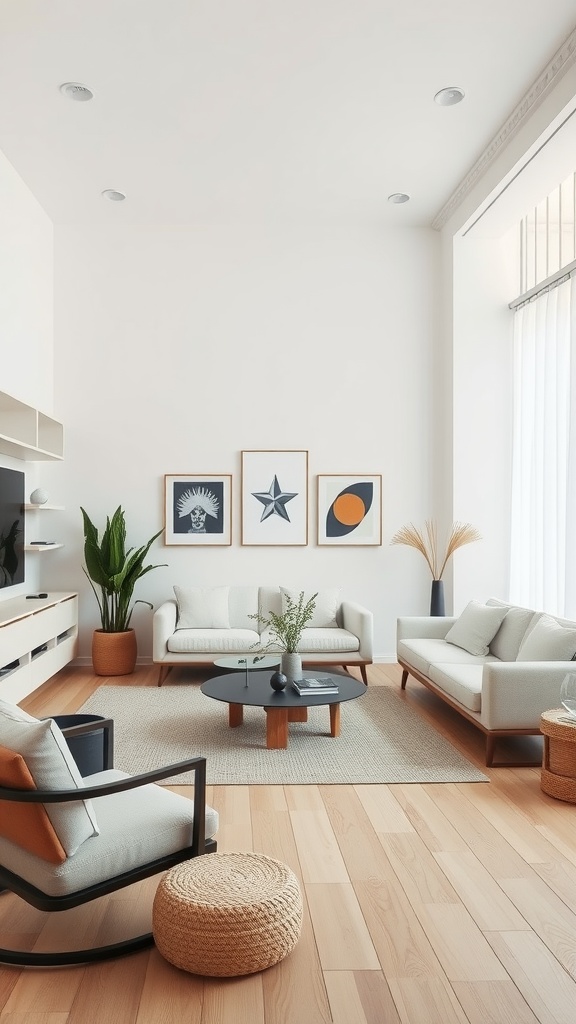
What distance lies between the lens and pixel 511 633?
505cm

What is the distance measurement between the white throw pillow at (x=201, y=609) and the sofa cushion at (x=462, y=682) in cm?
198

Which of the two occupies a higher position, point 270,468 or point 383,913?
point 270,468

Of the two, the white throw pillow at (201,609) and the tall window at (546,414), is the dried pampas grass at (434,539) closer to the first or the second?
the tall window at (546,414)

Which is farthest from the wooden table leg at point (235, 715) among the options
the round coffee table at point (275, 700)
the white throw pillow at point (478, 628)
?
the white throw pillow at point (478, 628)

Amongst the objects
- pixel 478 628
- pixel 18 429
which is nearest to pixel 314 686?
pixel 478 628

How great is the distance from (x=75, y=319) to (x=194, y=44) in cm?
308

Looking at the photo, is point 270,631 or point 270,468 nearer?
point 270,631

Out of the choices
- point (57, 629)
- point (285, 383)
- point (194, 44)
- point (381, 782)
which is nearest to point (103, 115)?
point (194, 44)

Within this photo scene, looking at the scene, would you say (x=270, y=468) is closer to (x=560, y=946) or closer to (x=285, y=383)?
(x=285, y=383)

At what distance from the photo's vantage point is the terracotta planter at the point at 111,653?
6328 mm

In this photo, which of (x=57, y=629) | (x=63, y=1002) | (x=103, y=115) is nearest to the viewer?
(x=63, y=1002)

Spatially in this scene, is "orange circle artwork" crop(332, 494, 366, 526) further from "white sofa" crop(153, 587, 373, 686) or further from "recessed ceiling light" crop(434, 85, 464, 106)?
"recessed ceiling light" crop(434, 85, 464, 106)

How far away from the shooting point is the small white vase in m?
4.62

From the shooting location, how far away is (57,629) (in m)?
5.90
